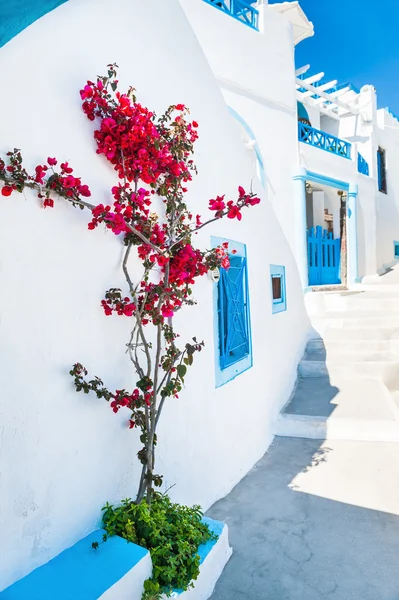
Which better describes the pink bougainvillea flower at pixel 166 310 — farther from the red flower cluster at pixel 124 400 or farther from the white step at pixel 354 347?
the white step at pixel 354 347

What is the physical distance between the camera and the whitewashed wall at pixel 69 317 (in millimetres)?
1777

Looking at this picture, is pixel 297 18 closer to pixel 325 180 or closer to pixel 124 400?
pixel 325 180

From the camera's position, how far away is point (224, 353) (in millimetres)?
3861

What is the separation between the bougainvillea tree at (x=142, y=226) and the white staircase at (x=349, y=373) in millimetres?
3068

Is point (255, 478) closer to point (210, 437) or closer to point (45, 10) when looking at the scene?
point (210, 437)

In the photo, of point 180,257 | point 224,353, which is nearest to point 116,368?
point 180,257

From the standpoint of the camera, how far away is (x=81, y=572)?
178cm

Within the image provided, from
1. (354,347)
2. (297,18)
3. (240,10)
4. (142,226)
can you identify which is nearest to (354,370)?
(354,347)

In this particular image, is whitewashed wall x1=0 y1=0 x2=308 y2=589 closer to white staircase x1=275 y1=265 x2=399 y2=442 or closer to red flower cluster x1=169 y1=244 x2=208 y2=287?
red flower cluster x1=169 y1=244 x2=208 y2=287

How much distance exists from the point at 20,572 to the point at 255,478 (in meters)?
2.71

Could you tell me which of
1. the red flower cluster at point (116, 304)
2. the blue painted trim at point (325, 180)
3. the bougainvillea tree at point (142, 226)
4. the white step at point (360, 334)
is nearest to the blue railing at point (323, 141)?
the blue painted trim at point (325, 180)

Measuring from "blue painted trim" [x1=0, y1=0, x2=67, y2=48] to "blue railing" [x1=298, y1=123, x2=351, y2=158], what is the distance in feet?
29.3

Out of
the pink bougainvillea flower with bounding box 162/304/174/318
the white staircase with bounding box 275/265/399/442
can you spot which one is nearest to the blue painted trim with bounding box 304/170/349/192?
the white staircase with bounding box 275/265/399/442

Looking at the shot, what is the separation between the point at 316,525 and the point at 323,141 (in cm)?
953
